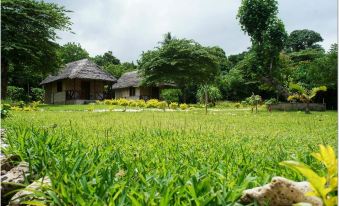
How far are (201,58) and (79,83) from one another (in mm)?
10015

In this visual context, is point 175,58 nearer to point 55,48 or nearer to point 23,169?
point 55,48

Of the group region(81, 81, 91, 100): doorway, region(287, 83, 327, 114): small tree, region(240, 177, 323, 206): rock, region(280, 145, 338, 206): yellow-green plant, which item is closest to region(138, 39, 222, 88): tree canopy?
region(81, 81, 91, 100): doorway

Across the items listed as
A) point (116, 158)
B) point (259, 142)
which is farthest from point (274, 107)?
point (116, 158)

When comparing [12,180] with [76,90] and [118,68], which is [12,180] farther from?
[118,68]

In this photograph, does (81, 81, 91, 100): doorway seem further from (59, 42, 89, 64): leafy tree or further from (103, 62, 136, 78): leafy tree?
(103, 62, 136, 78): leafy tree

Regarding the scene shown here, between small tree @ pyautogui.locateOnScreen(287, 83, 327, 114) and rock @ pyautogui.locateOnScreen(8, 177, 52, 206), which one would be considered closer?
rock @ pyautogui.locateOnScreen(8, 177, 52, 206)

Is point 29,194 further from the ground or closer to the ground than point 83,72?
closer to the ground

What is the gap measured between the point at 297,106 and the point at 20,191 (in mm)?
19487

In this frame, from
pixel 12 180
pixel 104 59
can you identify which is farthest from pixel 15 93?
pixel 12 180

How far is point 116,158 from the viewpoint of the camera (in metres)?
3.39

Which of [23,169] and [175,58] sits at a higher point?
[175,58]

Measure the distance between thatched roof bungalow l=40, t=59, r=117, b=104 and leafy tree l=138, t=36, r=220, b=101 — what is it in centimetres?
370

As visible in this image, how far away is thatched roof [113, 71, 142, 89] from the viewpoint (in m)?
36.7

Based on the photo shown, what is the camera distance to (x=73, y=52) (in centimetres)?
3067
